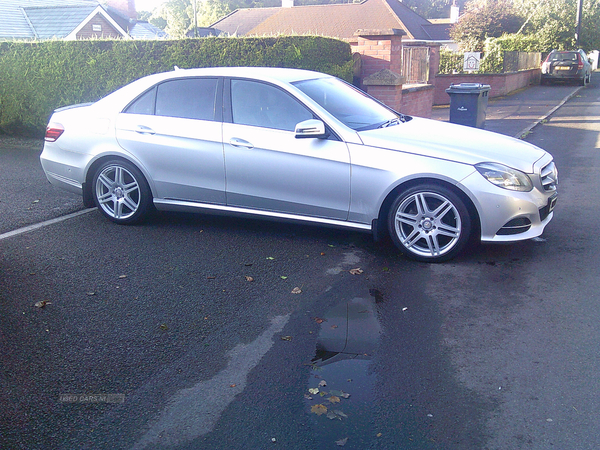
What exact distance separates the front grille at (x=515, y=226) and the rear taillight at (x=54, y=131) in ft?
15.9

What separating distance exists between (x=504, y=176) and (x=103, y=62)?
10.1 m

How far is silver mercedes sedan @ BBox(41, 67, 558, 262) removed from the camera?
17.6 ft

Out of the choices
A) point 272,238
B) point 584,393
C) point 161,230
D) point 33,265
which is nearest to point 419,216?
point 272,238

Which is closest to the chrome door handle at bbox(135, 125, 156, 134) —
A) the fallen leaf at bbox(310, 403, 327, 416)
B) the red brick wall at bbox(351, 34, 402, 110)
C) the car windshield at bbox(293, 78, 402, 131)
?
the car windshield at bbox(293, 78, 402, 131)

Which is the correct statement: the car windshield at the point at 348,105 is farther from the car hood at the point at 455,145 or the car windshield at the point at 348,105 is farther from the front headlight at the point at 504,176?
the front headlight at the point at 504,176

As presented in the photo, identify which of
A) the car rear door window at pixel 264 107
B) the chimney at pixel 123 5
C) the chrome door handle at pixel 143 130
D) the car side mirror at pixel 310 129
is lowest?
the chrome door handle at pixel 143 130

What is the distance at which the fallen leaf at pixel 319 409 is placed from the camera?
3287mm

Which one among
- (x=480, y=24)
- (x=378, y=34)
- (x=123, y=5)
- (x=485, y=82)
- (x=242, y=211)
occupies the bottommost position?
(x=485, y=82)

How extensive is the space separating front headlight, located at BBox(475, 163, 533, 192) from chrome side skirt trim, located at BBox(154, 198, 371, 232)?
1.14 m

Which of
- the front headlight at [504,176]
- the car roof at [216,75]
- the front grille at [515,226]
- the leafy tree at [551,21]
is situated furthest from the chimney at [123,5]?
the front grille at [515,226]

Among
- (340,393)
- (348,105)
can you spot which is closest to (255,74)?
(348,105)

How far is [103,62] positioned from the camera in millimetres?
12875

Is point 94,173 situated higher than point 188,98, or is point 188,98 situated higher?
point 188,98

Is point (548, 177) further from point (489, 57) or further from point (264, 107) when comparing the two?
point (489, 57)
